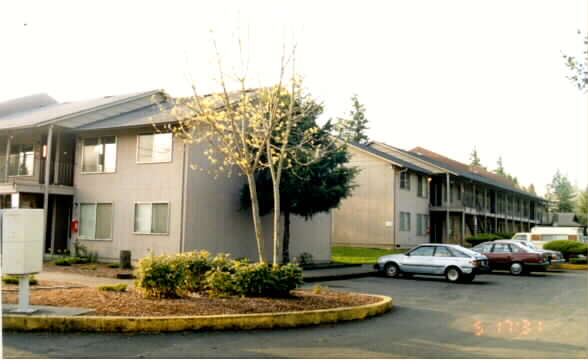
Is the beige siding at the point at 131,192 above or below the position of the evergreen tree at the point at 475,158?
below

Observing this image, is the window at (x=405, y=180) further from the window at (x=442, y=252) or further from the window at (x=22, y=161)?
the window at (x=22, y=161)

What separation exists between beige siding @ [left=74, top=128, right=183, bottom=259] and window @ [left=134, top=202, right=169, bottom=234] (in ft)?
0.65

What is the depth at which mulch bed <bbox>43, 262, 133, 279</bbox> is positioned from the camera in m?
18.4

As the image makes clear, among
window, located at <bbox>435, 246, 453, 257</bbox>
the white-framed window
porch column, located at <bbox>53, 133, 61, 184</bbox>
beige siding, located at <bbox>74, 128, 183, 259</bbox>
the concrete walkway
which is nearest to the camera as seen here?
the concrete walkway

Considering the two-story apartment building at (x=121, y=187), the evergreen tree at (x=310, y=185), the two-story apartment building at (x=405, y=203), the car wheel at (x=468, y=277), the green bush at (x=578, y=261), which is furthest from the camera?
the two-story apartment building at (x=405, y=203)

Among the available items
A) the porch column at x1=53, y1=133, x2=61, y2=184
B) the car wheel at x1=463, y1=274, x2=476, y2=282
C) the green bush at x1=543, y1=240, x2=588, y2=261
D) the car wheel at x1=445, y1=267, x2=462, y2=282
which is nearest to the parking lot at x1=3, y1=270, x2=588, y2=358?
the car wheel at x1=463, y1=274, x2=476, y2=282

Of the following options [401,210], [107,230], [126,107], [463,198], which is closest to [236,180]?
[107,230]

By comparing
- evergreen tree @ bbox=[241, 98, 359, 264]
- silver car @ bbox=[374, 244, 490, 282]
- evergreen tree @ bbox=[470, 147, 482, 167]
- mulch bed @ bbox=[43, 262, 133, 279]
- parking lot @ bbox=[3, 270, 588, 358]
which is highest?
evergreen tree @ bbox=[470, 147, 482, 167]

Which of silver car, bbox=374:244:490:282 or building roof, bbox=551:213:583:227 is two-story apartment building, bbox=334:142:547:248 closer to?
silver car, bbox=374:244:490:282

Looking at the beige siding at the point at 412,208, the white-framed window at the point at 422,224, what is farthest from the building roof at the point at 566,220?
the beige siding at the point at 412,208

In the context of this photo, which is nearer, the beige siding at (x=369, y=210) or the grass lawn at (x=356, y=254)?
the grass lawn at (x=356, y=254)

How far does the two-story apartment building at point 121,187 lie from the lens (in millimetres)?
21891

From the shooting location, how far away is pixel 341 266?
25719mm

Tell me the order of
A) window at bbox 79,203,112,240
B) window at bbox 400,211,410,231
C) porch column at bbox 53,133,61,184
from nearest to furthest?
window at bbox 79,203,112,240 < porch column at bbox 53,133,61,184 < window at bbox 400,211,410,231
